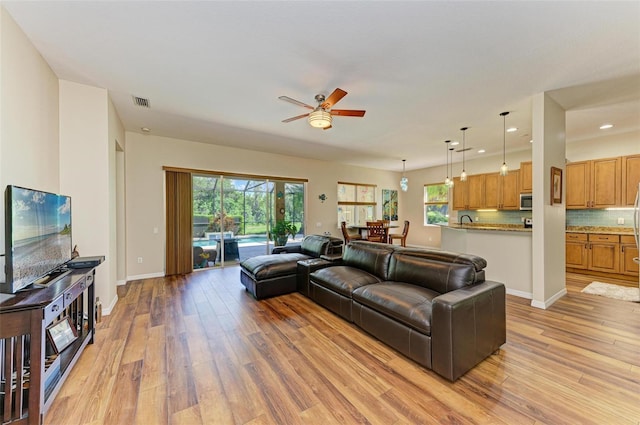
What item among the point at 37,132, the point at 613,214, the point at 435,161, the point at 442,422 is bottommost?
the point at 442,422

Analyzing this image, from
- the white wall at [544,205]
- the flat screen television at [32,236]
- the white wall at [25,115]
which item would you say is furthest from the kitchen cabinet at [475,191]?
the white wall at [25,115]

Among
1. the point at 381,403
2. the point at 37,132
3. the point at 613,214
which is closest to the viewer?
the point at 381,403

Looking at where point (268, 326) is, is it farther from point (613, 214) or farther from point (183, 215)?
point (613, 214)

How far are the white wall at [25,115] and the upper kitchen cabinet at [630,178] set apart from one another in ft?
28.9

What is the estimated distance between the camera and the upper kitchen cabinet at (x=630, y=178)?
185 inches

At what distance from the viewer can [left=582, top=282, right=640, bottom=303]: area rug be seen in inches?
148

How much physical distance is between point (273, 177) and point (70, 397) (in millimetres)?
5327

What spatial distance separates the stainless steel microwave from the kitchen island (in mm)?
2583

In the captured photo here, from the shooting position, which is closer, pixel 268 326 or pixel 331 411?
pixel 331 411

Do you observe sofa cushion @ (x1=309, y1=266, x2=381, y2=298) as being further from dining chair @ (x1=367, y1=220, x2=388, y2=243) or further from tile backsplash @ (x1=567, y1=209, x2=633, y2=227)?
tile backsplash @ (x1=567, y1=209, x2=633, y2=227)

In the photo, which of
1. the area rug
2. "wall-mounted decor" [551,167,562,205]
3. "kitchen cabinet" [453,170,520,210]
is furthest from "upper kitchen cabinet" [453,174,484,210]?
"wall-mounted decor" [551,167,562,205]

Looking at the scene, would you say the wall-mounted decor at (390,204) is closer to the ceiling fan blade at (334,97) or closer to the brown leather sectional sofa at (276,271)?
the brown leather sectional sofa at (276,271)

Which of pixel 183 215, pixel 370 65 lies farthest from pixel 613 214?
pixel 183 215

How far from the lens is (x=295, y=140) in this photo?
547cm
